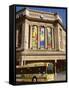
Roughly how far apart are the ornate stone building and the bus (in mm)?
28

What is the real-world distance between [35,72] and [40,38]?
0.21 m

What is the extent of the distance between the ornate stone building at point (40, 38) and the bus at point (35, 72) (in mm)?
28

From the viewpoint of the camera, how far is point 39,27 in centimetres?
169

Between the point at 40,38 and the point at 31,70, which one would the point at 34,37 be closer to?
the point at 40,38

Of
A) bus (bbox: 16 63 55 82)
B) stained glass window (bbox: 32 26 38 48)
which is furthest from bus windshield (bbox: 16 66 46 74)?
stained glass window (bbox: 32 26 38 48)

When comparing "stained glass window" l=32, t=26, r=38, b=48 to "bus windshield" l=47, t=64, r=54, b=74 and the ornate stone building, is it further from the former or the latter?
"bus windshield" l=47, t=64, r=54, b=74

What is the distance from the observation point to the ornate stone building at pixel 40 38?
5.37ft

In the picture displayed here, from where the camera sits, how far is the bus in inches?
64.5

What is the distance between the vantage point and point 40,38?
169cm

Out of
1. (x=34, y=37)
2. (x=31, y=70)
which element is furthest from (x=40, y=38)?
(x=31, y=70)

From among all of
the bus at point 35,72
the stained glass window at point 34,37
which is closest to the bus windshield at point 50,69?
the bus at point 35,72

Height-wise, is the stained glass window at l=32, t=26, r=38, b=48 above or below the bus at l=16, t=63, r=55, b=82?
above

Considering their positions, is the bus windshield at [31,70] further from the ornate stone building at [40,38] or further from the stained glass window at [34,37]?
the stained glass window at [34,37]

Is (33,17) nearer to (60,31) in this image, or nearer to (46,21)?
(46,21)
